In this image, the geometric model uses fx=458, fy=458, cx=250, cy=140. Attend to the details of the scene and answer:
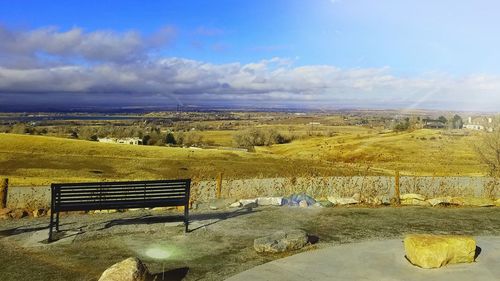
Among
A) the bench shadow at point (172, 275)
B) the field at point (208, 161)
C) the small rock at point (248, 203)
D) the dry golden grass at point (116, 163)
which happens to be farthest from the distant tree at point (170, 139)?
the bench shadow at point (172, 275)

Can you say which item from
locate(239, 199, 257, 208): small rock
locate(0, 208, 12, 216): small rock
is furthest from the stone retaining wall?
locate(239, 199, 257, 208): small rock

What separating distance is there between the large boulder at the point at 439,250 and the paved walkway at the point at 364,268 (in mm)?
104

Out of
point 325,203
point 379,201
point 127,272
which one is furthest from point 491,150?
point 127,272

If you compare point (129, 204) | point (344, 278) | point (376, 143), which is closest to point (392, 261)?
point (344, 278)

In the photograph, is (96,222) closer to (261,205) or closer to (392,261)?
(261,205)

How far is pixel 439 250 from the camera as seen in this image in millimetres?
7082

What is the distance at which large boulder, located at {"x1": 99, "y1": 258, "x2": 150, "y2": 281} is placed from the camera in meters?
6.20

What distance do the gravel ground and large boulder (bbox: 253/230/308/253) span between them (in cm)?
18

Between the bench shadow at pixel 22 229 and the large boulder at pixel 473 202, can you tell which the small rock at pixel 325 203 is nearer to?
the large boulder at pixel 473 202

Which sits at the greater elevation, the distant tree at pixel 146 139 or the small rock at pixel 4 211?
the small rock at pixel 4 211

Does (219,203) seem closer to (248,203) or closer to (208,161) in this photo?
(248,203)

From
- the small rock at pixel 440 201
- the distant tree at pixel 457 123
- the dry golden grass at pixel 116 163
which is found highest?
the distant tree at pixel 457 123

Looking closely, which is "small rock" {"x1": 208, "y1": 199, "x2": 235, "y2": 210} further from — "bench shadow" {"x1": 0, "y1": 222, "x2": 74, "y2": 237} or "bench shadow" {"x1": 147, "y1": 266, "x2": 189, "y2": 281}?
"bench shadow" {"x1": 147, "y1": 266, "x2": 189, "y2": 281}

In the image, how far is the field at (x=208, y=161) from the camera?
37.0 m
